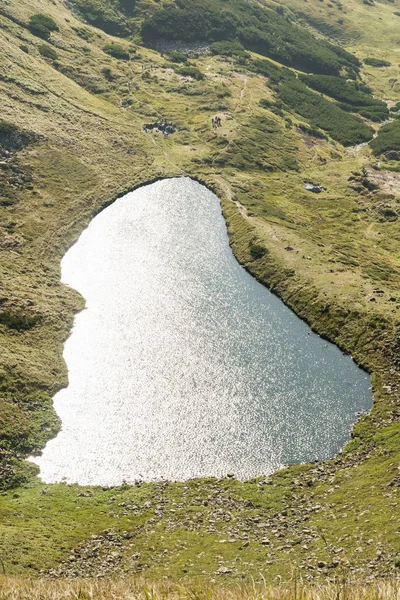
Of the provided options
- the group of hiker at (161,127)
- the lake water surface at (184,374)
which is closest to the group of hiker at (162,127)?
the group of hiker at (161,127)

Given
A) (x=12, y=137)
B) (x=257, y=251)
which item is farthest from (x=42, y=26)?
(x=257, y=251)

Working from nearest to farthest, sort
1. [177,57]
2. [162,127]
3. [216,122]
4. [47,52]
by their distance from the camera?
1. [162,127]
2. [47,52]
3. [216,122]
4. [177,57]

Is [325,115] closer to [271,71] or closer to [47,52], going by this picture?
[271,71]

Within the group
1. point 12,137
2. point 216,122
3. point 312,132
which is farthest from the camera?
point 312,132

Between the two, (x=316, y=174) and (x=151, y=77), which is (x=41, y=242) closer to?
(x=316, y=174)

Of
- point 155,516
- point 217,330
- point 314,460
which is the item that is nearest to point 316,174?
point 217,330

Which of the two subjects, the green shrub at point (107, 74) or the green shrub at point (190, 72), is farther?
the green shrub at point (190, 72)

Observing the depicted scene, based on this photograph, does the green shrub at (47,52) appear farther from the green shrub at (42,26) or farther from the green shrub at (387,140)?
the green shrub at (387,140)
